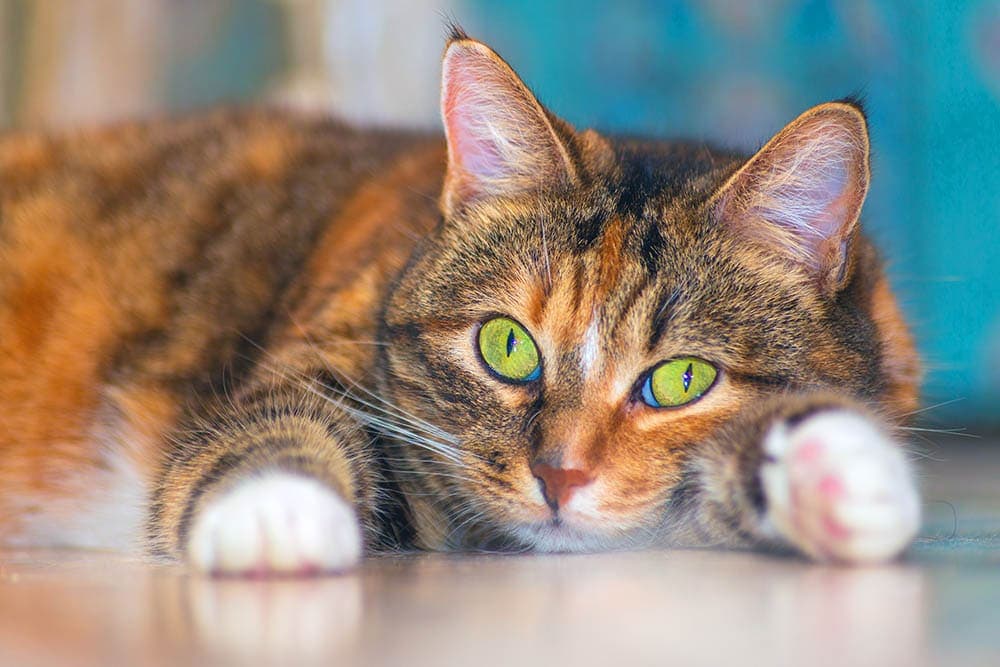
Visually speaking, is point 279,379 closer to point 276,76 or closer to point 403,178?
point 403,178

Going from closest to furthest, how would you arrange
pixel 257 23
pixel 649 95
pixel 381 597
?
Answer: pixel 381 597
pixel 649 95
pixel 257 23

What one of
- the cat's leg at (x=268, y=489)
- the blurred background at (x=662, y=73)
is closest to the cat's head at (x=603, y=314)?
the cat's leg at (x=268, y=489)

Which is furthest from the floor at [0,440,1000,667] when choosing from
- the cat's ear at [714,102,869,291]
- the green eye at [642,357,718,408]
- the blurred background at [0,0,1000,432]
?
the blurred background at [0,0,1000,432]

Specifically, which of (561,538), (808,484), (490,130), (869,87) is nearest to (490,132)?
(490,130)

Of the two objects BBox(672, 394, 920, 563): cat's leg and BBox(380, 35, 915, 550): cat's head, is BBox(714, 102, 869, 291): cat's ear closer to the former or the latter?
BBox(380, 35, 915, 550): cat's head

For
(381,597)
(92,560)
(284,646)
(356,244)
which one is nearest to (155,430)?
(92,560)

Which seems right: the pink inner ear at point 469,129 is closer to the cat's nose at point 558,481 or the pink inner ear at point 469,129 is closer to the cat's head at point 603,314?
the cat's head at point 603,314

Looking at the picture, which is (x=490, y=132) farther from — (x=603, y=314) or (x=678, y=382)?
(x=678, y=382)
